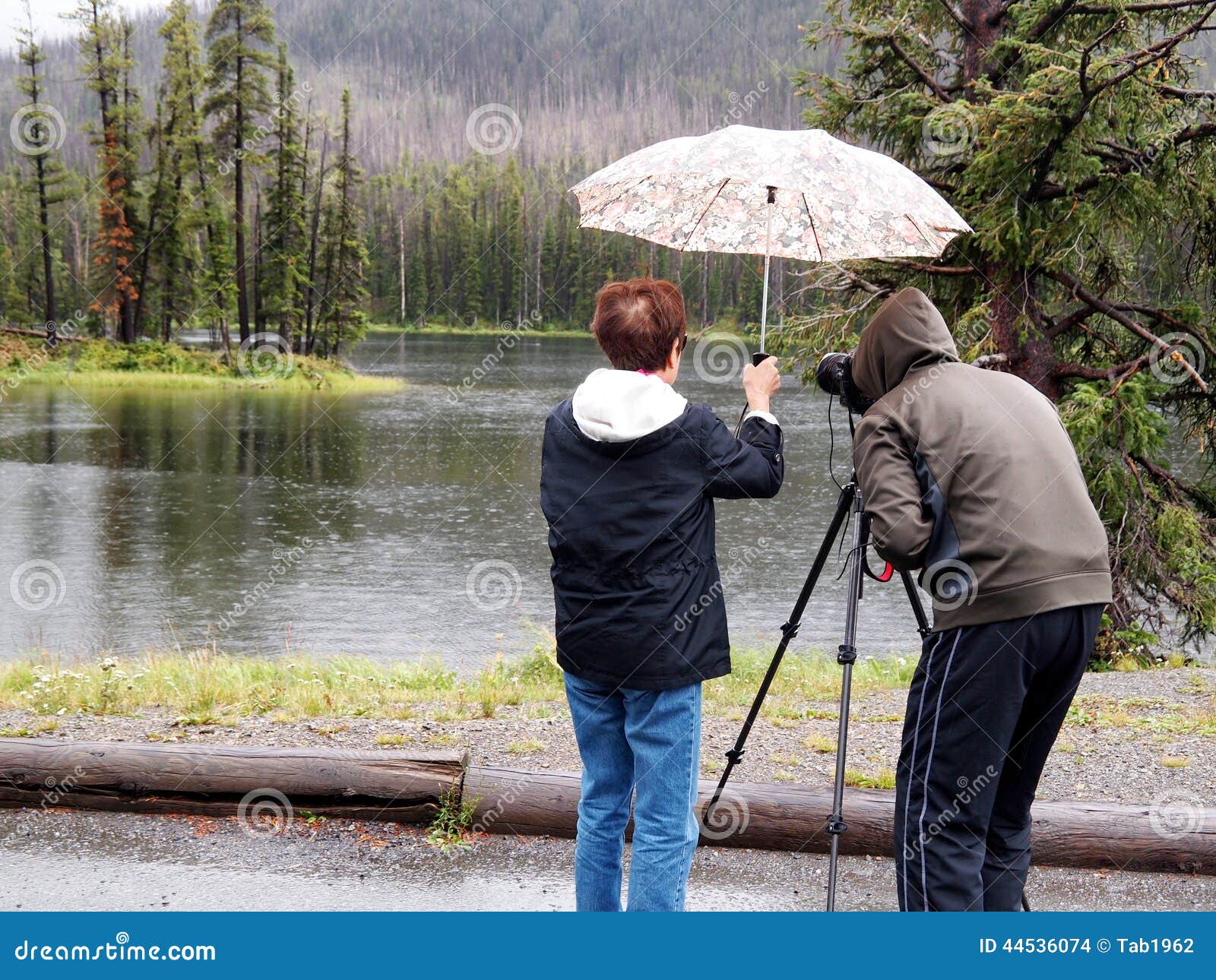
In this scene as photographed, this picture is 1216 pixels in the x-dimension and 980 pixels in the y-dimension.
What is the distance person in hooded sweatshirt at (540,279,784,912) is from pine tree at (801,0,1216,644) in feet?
26.9

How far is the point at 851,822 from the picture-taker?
13.8ft

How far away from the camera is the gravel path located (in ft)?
16.2

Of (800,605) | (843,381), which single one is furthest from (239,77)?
(843,381)

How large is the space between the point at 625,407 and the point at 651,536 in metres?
0.35

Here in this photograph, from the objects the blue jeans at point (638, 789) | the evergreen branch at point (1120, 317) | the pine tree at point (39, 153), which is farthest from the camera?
the pine tree at point (39, 153)

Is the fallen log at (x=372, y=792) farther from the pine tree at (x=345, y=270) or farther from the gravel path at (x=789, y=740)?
the pine tree at (x=345, y=270)

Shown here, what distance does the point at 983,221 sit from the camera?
10.7 metres

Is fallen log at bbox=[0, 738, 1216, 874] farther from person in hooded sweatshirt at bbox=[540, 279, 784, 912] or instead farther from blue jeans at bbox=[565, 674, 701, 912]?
person in hooded sweatshirt at bbox=[540, 279, 784, 912]

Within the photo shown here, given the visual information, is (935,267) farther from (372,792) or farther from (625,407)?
(625,407)

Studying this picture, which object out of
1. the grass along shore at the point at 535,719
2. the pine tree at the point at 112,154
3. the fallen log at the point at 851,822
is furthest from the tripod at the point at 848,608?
the pine tree at the point at 112,154

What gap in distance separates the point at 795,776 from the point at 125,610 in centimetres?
1149

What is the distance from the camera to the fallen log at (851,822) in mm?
4070

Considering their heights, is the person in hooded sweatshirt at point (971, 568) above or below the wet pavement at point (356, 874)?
above

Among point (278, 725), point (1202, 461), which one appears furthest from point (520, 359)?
point (278, 725)
